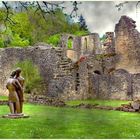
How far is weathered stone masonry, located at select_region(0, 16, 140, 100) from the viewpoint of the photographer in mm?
27328

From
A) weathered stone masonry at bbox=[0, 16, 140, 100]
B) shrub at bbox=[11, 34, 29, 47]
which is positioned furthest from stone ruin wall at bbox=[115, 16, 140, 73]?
shrub at bbox=[11, 34, 29, 47]

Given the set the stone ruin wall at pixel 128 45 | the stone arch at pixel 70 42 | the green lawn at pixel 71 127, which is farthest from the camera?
the stone arch at pixel 70 42

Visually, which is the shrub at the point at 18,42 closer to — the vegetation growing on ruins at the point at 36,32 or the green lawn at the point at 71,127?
the vegetation growing on ruins at the point at 36,32

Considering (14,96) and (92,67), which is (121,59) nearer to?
(92,67)

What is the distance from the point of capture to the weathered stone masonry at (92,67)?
27.3 metres

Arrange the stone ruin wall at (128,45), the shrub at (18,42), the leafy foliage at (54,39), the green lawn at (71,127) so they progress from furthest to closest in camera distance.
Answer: the leafy foliage at (54,39) < the shrub at (18,42) < the stone ruin wall at (128,45) < the green lawn at (71,127)

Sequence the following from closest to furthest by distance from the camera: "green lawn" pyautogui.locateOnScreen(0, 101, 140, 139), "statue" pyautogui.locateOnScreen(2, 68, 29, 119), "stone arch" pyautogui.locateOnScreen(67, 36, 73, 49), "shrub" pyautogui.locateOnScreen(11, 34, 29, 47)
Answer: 1. "green lawn" pyautogui.locateOnScreen(0, 101, 140, 139)
2. "statue" pyautogui.locateOnScreen(2, 68, 29, 119)
3. "shrub" pyautogui.locateOnScreen(11, 34, 29, 47)
4. "stone arch" pyautogui.locateOnScreen(67, 36, 73, 49)

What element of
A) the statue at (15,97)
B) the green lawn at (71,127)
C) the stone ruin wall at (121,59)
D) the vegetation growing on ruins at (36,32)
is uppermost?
the vegetation growing on ruins at (36,32)

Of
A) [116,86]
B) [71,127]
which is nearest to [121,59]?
[116,86]

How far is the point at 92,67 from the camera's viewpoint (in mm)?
31500

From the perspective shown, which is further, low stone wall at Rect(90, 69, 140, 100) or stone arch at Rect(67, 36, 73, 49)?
stone arch at Rect(67, 36, 73, 49)

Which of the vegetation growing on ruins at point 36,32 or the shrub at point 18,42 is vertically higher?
the vegetation growing on ruins at point 36,32

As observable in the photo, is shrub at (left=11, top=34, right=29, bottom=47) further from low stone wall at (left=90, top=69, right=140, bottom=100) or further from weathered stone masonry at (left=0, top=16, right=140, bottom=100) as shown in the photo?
low stone wall at (left=90, top=69, right=140, bottom=100)

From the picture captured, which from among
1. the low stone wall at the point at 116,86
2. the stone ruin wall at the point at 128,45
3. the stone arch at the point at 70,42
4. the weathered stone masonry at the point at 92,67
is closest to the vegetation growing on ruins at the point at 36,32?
the stone arch at the point at 70,42
